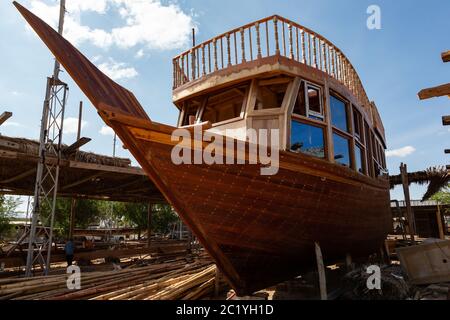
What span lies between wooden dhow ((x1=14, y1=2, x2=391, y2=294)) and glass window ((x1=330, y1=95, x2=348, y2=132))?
2 cm

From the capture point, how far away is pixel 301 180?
172 inches

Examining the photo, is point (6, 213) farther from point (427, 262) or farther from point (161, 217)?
point (427, 262)

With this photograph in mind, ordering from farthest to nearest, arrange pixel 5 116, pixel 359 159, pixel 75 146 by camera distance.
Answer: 1. pixel 75 146
2. pixel 5 116
3. pixel 359 159

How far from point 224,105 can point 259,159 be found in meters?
2.87

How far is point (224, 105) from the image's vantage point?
21.3 feet

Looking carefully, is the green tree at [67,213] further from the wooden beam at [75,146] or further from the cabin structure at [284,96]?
the cabin structure at [284,96]

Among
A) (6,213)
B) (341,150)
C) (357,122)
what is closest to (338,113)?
(341,150)

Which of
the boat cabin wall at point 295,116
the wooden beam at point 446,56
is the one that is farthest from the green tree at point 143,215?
the wooden beam at point 446,56

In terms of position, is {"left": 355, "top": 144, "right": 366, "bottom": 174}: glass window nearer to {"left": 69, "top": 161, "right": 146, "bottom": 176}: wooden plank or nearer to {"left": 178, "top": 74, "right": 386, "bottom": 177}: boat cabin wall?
{"left": 178, "top": 74, "right": 386, "bottom": 177}: boat cabin wall

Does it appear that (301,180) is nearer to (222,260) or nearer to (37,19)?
(222,260)

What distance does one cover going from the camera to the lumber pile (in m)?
5.32

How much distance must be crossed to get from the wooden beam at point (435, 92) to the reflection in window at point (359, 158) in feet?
6.86

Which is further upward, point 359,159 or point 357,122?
point 357,122
